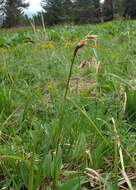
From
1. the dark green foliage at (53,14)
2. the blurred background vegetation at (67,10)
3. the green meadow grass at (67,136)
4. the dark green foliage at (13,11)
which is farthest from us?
the dark green foliage at (53,14)

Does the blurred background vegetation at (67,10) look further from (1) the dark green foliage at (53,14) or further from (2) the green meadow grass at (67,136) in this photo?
(2) the green meadow grass at (67,136)

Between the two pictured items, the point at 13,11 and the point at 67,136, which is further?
the point at 13,11

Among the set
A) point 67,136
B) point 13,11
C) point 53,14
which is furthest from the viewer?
point 53,14

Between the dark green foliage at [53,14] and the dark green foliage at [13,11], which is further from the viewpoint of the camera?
the dark green foliage at [53,14]

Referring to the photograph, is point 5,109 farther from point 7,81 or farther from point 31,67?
point 31,67

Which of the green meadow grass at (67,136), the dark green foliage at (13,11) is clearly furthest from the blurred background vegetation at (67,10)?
the green meadow grass at (67,136)

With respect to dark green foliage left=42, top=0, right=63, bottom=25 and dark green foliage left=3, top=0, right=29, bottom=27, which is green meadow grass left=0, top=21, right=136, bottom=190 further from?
dark green foliage left=42, top=0, right=63, bottom=25

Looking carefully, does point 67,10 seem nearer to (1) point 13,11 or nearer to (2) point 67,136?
(1) point 13,11

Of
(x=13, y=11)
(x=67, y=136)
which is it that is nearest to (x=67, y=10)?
(x=13, y=11)

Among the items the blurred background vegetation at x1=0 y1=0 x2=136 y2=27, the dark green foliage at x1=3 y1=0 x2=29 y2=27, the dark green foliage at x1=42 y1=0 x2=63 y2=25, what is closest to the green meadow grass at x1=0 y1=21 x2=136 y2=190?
the dark green foliage at x1=3 y1=0 x2=29 y2=27

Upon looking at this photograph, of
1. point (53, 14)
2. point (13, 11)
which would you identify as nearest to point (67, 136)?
point (13, 11)

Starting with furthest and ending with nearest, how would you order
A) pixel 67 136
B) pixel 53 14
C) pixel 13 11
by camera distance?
pixel 53 14 < pixel 13 11 < pixel 67 136

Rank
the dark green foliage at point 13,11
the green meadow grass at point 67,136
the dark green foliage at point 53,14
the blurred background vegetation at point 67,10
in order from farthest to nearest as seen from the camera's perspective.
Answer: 1. the dark green foliage at point 53,14
2. the blurred background vegetation at point 67,10
3. the dark green foliage at point 13,11
4. the green meadow grass at point 67,136

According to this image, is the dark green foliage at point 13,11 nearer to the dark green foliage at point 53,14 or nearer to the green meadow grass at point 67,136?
the dark green foliage at point 53,14
